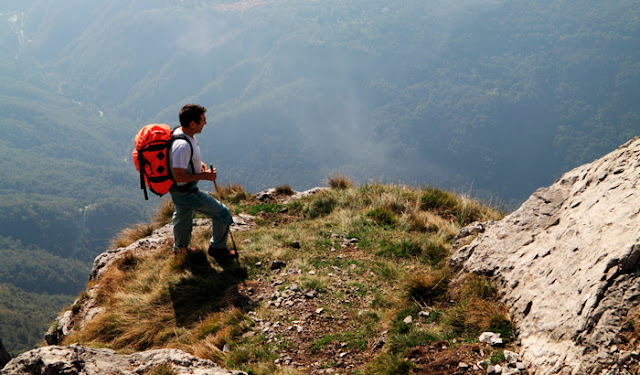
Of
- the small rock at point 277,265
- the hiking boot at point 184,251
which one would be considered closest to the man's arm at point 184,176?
the hiking boot at point 184,251

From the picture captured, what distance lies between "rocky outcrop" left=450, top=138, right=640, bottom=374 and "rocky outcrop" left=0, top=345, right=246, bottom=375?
3.13 metres

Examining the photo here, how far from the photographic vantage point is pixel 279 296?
6.86 m

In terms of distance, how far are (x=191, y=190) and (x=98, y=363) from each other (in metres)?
3.56

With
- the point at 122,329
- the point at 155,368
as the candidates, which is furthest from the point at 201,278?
the point at 155,368

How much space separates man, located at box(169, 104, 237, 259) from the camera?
22.5 ft

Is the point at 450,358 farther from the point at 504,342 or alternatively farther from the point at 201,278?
the point at 201,278

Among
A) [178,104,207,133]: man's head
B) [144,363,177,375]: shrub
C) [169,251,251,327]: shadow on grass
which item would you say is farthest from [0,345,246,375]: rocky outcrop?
[178,104,207,133]: man's head

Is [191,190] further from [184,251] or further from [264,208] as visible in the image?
[264,208]

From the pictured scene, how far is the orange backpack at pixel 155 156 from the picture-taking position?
689cm

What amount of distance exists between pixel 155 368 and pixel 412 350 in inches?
106

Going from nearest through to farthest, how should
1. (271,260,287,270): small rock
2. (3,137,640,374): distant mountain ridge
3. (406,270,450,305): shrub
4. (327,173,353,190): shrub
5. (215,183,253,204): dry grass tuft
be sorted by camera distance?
(3,137,640,374): distant mountain ridge < (406,270,450,305): shrub < (271,260,287,270): small rock < (215,183,253,204): dry grass tuft < (327,173,353,190): shrub

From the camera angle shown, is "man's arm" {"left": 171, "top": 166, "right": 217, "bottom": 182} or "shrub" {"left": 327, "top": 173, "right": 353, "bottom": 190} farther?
"shrub" {"left": 327, "top": 173, "right": 353, "bottom": 190}

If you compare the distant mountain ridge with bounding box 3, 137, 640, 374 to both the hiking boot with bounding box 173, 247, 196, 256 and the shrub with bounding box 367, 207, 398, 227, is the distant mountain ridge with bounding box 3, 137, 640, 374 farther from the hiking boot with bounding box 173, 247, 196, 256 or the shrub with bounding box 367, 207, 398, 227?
the shrub with bounding box 367, 207, 398, 227

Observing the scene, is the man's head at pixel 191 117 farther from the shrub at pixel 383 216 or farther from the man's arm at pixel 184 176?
the shrub at pixel 383 216
